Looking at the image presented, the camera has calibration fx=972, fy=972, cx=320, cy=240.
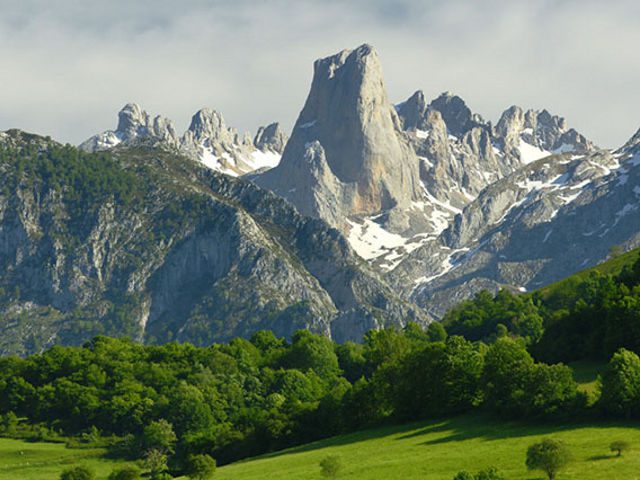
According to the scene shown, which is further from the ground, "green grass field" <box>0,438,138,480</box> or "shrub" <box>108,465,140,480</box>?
"green grass field" <box>0,438,138,480</box>

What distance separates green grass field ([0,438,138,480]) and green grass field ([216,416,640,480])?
33150mm

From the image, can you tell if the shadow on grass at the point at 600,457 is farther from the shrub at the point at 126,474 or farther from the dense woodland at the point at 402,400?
the shrub at the point at 126,474

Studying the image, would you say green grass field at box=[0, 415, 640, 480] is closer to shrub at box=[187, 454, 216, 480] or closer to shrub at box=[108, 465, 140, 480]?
shrub at box=[187, 454, 216, 480]

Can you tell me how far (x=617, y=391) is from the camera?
114 meters

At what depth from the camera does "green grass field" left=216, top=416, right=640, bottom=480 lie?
92812 millimetres

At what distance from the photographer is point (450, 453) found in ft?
352

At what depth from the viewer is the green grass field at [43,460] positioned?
15238cm

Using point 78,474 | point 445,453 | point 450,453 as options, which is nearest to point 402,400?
point 445,453

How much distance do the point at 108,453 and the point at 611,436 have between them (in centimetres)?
9843

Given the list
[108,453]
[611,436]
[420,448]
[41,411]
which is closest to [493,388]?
[420,448]

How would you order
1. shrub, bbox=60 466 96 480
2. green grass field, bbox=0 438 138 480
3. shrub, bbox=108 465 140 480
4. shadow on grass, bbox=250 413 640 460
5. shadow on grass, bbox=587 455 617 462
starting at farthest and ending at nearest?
green grass field, bbox=0 438 138 480 < shrub, bbox=108 465 140 480 < shrub, bbox=60 466 96 480 < shadow on grass, bbox=250 413 640 460 < shadow on grass, bbox=587 455 617 462

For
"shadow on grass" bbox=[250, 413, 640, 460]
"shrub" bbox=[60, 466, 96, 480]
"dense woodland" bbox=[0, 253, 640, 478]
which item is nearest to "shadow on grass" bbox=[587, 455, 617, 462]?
"shadow on grass" bbox=[250, 413, 640, 460]

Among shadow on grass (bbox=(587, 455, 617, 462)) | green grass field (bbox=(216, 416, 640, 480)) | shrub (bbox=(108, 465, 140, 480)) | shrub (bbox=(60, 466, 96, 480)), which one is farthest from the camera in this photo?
shrub (bbox=(108, 465, 140, 480))

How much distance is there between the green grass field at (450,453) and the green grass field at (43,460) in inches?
1305
